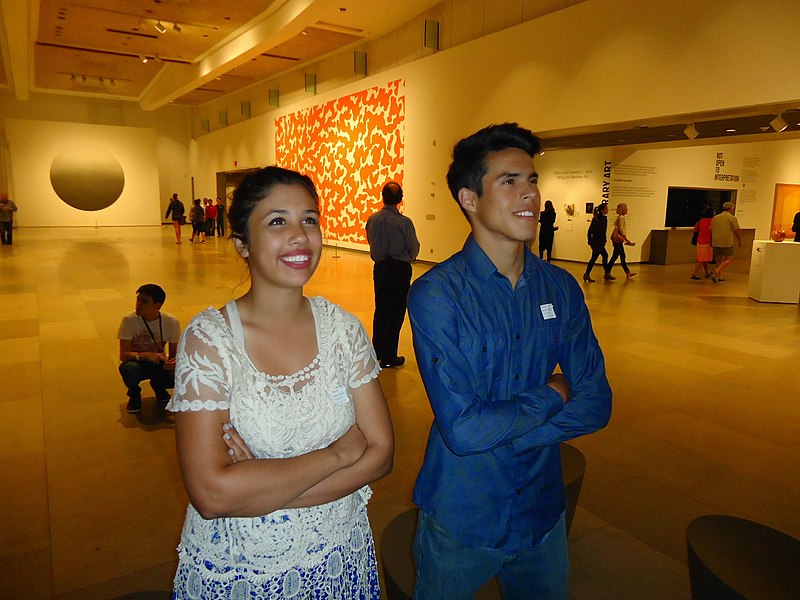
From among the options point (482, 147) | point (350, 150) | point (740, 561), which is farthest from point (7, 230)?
point (740, 561)

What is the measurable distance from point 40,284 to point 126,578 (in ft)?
32.0

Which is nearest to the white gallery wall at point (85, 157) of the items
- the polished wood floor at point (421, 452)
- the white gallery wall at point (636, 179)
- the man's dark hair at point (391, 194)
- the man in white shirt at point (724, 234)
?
the white gallery wall at point (636, 179)

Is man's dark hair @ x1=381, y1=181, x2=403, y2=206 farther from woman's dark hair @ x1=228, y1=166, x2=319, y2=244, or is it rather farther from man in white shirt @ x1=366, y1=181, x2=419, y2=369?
woman's dark hair @ x1=228, y1=166, x2=319, y2=244

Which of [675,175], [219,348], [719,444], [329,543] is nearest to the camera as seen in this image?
[219,348]

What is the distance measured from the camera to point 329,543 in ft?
→ 4.93

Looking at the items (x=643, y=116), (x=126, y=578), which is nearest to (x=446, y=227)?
(x=643, y=116)

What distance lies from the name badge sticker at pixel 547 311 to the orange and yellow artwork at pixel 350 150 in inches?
550

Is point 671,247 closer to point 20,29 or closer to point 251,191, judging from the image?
point 251,191

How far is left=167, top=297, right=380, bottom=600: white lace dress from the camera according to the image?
1.38m

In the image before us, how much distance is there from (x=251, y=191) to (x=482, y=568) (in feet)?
3.89

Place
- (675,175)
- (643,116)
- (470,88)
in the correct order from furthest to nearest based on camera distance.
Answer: (675,175), (470,88), (643,116)

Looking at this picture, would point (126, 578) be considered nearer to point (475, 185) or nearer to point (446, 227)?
point (475, 185)

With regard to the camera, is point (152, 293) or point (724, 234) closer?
point (152, 293)

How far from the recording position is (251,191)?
5.06 feet
